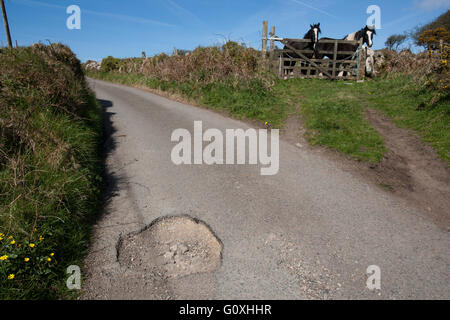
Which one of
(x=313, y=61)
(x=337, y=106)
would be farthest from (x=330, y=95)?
(x=313, y=61)

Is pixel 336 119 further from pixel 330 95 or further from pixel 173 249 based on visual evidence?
pixel 173 249

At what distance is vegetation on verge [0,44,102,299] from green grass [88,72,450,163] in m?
5.33

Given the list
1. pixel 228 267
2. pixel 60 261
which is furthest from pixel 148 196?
pixel 228 267

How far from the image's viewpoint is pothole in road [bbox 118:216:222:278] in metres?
2.81

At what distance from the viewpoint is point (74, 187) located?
373cm

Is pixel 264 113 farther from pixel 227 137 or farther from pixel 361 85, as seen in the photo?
pixel 361 85

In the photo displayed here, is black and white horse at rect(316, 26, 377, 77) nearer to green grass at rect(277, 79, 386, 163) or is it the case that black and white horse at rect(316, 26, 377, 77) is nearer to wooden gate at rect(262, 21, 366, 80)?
wooden gate at rect(262, 21, 366, 80)

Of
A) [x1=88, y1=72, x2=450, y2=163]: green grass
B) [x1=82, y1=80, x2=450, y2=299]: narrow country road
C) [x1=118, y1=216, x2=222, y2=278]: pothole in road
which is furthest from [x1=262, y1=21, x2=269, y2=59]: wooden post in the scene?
[x1=118, y1=216, x2=222, y2=278]: pothole in road

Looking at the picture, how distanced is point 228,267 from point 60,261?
1.84 m

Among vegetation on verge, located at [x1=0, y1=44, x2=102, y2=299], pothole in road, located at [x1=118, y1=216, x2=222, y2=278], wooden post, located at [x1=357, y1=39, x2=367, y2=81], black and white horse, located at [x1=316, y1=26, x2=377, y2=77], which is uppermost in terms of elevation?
black and white horse, located at [x1=316, y1=26, x2=377, y2=77]

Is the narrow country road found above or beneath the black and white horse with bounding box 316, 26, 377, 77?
beneath

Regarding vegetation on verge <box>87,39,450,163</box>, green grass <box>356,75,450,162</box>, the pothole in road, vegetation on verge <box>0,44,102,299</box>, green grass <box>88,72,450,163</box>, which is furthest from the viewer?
vegetation on verge <box>87,39,450,163</box>

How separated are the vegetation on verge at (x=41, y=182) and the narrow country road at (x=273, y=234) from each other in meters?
0.28
